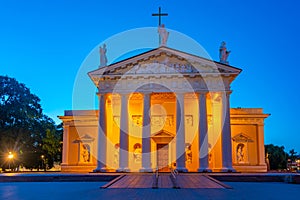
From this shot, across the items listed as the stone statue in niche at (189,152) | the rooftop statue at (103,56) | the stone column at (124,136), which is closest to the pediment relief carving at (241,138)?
the stone statue in niche at (189,152)

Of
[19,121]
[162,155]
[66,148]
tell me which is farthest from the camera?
[19,121]

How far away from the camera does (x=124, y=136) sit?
2950 centimetres

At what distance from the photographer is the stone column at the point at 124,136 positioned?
29.1 m

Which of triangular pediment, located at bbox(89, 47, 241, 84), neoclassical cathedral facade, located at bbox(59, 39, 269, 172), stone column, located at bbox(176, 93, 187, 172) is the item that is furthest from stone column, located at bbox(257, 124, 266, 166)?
stone column, located at bbox(176, 93, 187, 172)

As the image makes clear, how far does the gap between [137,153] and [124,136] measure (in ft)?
11.9

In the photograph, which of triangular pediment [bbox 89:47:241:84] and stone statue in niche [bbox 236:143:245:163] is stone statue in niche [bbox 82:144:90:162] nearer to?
triangular pediment [bbox 89:47:241:84]

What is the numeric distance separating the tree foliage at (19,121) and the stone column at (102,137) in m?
11.4

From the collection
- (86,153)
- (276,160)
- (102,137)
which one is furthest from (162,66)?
(276,160)

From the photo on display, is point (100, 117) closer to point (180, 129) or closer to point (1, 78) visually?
point (180, 129)

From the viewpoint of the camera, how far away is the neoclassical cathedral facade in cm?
2908

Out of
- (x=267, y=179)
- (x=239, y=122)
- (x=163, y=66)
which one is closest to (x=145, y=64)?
(x=163, y=66)

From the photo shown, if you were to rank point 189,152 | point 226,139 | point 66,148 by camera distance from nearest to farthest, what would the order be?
1. point 226,139
2. point 189,152
3. point 66,148

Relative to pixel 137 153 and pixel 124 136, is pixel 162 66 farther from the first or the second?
pixel 137 153

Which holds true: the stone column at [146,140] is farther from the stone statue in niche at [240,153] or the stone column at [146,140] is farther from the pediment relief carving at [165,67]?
the stone statue in niche at [240,153]
